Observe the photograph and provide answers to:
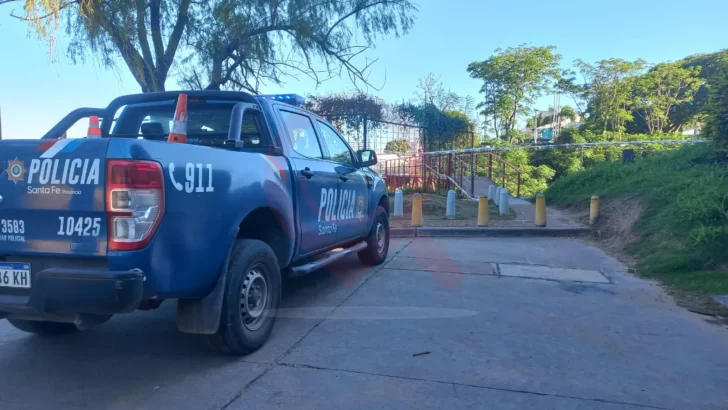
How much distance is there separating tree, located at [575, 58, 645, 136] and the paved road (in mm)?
29828

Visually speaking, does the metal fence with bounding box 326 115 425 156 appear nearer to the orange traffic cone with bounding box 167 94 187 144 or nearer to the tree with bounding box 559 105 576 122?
the orange traffic cone with bounding box 167 94 187 144

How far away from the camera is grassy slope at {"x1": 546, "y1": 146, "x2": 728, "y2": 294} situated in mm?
7090

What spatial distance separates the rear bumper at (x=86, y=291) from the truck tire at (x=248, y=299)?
0.80 m

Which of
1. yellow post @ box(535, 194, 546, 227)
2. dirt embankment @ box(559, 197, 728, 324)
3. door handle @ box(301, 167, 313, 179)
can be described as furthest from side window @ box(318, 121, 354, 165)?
yellow post @ box(535, 194, 546, 227)

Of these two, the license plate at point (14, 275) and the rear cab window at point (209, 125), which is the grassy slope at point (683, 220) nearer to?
the rear cab window at point (209, 125)

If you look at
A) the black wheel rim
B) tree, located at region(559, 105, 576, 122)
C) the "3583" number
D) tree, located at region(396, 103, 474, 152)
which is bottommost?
the black wheel rim

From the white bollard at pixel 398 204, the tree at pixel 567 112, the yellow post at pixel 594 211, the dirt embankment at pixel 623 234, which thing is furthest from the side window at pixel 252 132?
the tree at pixel 567 112

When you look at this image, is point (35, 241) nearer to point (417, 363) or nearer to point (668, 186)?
point (417, 363)

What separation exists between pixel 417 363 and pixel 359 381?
54cm

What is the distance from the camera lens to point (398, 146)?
16.6 metres

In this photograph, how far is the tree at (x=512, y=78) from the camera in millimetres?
34031

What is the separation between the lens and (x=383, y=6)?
1262 cm

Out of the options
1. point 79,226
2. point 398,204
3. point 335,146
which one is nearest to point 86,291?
point 79,226

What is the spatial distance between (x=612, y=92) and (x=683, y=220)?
28551 millimetres
